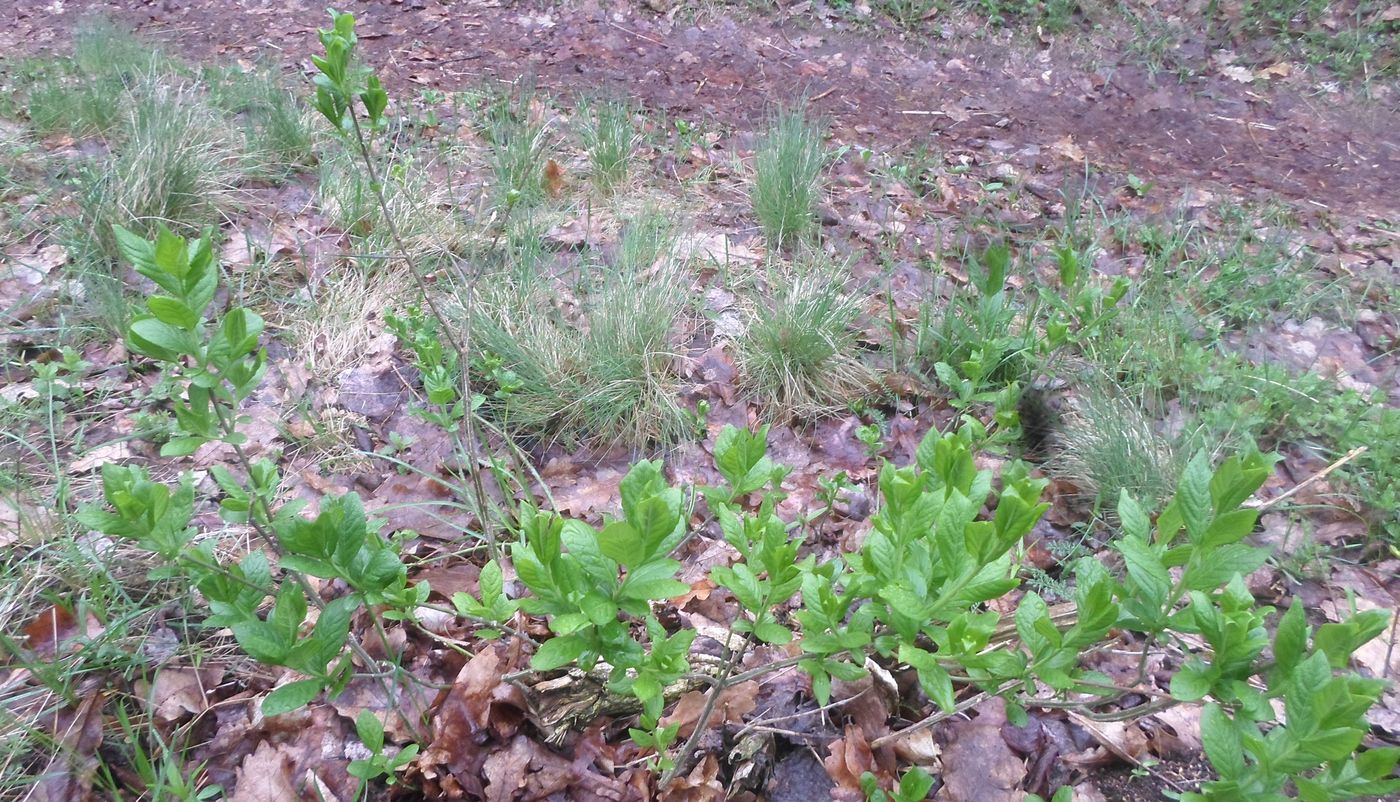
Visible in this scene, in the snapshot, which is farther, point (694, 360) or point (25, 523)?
point (694, 360)

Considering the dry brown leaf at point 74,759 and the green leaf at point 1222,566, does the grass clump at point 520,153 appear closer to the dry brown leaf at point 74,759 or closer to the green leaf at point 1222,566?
the dry brown leaf at point 74,759

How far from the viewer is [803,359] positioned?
106 inches

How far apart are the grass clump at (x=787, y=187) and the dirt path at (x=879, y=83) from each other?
1222 mm

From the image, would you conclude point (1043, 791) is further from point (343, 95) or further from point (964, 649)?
point (343, 95)

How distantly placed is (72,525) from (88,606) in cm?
27

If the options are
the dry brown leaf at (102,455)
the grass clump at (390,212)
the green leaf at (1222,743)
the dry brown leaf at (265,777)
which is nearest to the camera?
the green leaf at (1222,743)

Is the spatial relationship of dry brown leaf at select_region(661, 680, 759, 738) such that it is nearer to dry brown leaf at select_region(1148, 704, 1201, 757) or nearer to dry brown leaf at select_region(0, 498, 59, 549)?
dry brown leaf at select_region(1148, 704, 1201, 757)

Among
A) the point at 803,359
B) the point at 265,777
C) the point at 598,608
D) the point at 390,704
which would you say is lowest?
the point at 265,777

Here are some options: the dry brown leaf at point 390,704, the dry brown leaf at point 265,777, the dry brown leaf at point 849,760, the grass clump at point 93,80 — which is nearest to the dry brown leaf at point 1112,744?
the dry brown leaf at point 849,760

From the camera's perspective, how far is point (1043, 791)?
158cm

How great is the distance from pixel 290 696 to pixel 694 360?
1.81 m

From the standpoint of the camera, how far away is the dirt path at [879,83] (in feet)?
14.7

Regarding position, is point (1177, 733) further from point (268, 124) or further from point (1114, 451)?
point (268, 124)

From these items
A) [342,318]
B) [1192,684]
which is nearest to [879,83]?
[342,318]
